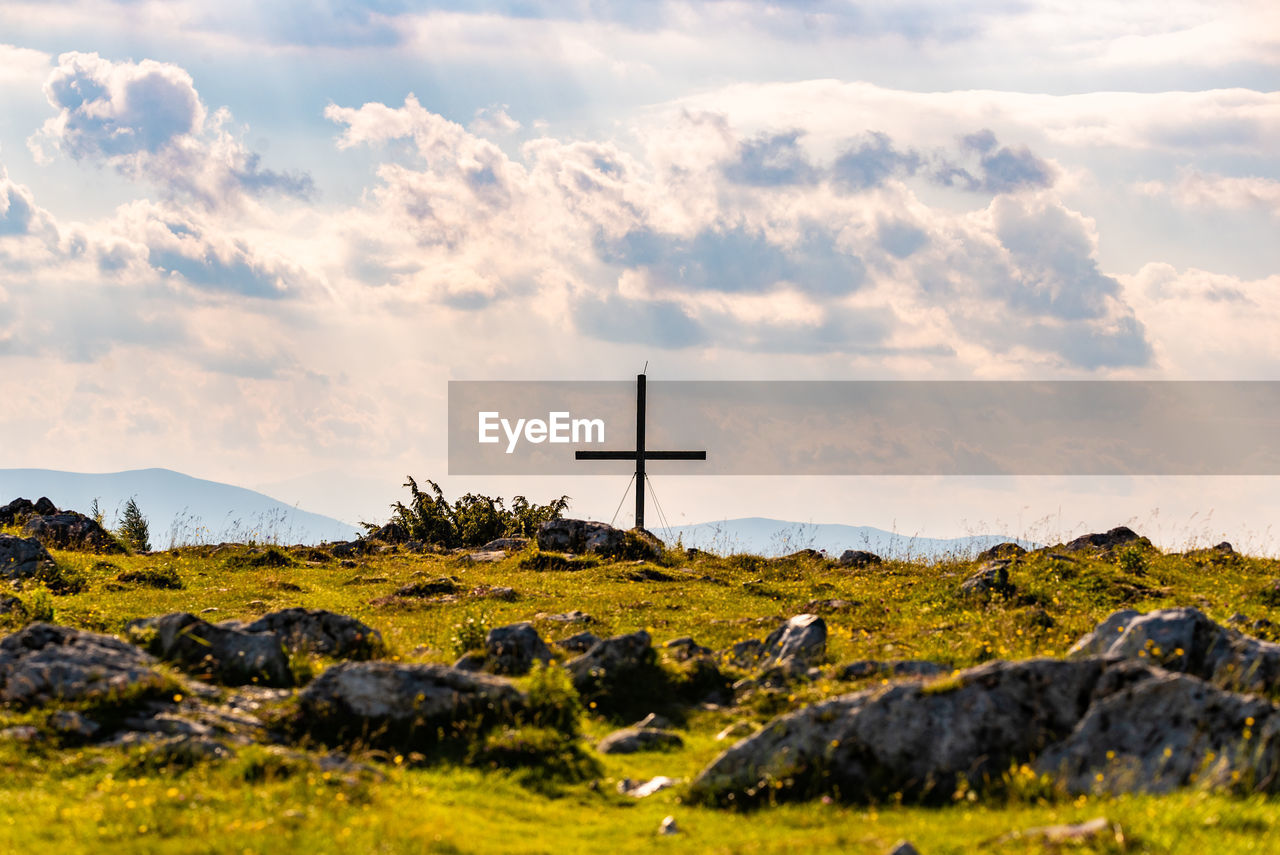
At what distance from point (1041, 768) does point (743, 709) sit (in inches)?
211

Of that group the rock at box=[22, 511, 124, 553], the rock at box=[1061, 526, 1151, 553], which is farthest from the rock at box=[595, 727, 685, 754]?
the rock at box=[22, 511, 124, 553]

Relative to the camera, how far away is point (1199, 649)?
1473cm

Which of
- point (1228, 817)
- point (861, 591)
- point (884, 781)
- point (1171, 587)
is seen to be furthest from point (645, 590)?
point (1228, 817)

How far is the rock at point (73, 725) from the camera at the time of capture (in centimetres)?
1305

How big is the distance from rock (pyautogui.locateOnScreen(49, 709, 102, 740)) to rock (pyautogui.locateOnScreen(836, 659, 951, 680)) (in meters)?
10.9

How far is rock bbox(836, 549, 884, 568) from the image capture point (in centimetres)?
3966

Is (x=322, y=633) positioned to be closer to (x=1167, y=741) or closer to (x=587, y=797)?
(x=587, y=797)

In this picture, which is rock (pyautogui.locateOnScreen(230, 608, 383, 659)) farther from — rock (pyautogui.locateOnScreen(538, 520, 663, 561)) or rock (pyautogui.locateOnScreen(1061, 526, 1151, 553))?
rock (pyautogui.locateOnScreen(1061, 526, 1151, 553))

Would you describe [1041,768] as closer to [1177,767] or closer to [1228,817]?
[1177,767]

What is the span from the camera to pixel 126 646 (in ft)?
50.4

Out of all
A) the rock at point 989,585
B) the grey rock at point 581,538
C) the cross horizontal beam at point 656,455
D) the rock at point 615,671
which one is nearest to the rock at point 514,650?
the rock at point 615,671

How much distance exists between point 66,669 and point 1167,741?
13.6 metres

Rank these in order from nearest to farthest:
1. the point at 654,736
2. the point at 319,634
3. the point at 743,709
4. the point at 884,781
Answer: the point at 884,781
the point at 654,736
the point at 743,709
the point at 319,634

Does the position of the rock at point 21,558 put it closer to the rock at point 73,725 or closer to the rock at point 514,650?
the rock at point 514,650
